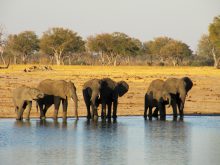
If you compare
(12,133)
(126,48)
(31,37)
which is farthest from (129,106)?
(31,37)

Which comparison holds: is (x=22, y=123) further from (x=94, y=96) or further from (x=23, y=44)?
(x=23, y=44)

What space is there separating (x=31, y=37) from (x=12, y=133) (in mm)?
90664

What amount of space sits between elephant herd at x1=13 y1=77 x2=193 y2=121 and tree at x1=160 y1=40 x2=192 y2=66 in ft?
277

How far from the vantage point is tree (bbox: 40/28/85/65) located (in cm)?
10269

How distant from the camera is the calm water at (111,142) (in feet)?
49.5

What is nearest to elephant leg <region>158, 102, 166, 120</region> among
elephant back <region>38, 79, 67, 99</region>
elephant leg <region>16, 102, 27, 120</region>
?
elephant back <region>38, 79, 67, 99</region>

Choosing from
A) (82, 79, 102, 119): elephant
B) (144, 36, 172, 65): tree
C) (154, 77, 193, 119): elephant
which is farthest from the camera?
(144, 36, 172, 65): tree

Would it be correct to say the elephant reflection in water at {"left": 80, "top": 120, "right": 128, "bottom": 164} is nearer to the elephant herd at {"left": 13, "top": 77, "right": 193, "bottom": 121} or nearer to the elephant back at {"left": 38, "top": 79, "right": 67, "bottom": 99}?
the elephant herd at {"left": 13, "top": 77, "right": 193, "bottom": 121}

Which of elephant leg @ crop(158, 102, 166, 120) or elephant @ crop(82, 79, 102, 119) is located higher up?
elephant @ crop(82, 79, 102, 119)

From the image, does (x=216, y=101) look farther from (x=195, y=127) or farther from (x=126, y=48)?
(x=126, y=48)

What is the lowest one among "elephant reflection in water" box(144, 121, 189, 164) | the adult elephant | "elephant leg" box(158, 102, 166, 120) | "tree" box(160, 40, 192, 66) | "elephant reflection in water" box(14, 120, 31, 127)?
"elephant reflection in water" box(144, 121, 189, 164)

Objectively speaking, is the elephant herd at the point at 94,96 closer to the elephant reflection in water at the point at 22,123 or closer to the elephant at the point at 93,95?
the elephant at the point at 93,95

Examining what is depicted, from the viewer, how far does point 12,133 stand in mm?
Answer: 19734

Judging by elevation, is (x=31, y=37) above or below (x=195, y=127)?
above
